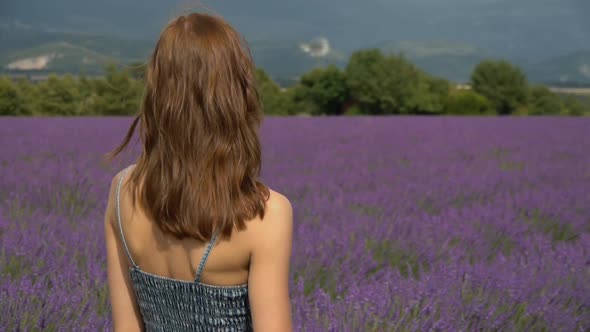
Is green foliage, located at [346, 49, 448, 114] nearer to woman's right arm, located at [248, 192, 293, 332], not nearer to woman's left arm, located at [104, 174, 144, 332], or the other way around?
woman's left arm, located at [104, 174, 144, 332]

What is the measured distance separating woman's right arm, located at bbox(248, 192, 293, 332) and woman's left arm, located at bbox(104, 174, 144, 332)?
29 cm

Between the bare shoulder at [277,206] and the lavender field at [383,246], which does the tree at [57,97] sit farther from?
the bare shoulder at [277,206]

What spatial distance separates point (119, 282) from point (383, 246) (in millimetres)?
1699

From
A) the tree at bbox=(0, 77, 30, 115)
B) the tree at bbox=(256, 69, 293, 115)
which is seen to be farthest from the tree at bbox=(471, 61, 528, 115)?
the tree at bbox=(0, 77, 30, 115)

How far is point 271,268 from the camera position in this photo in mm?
1038

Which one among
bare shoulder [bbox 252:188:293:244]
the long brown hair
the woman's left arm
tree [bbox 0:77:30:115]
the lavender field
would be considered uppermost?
the long brown hair

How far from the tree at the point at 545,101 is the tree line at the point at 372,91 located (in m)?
5.62

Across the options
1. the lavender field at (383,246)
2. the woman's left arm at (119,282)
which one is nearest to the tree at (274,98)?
the lavender field at (383,246)

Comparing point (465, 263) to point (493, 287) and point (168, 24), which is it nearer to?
point (493, 287)

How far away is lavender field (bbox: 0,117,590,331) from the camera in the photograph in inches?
74.4

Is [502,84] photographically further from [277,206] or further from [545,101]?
[277,206]

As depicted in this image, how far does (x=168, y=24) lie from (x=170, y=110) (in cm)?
16

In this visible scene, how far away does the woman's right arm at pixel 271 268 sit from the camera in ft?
3.36

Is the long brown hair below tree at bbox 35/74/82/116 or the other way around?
the other way around
